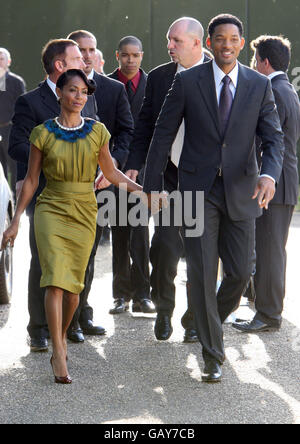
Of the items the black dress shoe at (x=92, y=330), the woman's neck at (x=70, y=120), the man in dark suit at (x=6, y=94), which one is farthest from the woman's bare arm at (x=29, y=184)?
the man in dark suit at (x=6, y=94)

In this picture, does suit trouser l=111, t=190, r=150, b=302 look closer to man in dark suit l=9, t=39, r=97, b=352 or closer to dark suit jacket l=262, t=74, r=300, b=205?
dark suit jacket l=262, t=74, r=300, b=205

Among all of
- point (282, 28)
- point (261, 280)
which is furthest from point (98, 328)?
point (282, 28)

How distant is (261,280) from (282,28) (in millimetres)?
13086

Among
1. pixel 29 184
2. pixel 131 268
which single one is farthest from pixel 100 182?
pixel 131 268

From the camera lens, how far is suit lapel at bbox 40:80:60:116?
7250 mm

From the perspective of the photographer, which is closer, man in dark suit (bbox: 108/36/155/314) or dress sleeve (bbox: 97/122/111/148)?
dress sleeve (bbox: 97/122/111/148)

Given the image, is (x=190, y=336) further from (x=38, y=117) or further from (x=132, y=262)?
(x=38, y=117)

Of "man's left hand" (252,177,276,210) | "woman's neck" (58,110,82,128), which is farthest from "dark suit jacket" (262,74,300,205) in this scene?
"woman's neck" (58,110,82,128)

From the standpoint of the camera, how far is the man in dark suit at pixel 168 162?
24.8 ft

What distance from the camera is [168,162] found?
7496mm

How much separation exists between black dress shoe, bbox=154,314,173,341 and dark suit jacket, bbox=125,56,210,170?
112cm

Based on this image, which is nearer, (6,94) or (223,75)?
(223,75)

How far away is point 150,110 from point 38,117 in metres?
0.92
